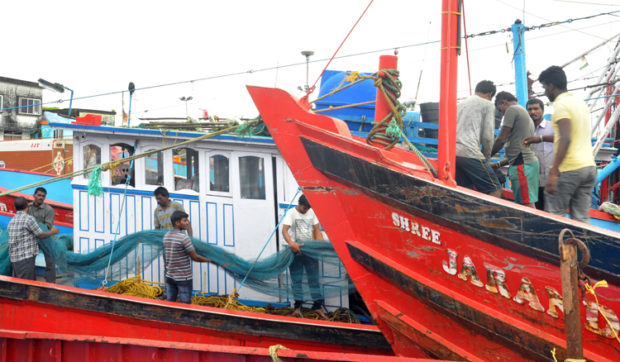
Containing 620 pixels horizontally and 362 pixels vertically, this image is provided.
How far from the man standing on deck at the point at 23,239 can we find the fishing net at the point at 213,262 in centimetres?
22

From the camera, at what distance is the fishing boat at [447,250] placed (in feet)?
8.80

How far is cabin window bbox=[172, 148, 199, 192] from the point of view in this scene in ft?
22.4

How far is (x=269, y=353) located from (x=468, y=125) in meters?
2.68

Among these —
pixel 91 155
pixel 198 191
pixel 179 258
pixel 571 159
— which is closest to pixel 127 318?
pixel 179 258

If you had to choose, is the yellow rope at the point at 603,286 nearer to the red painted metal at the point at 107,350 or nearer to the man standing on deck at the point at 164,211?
the red painted metal at the point at 107,350

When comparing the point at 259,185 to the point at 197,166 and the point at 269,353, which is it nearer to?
the point at 197,166

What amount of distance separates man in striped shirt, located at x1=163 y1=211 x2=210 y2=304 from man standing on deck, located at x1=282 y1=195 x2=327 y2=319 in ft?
3.57

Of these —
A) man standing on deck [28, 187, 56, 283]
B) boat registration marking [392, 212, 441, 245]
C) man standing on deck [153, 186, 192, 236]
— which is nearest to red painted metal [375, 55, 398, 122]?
boat registration marking [392, 212, 441, 245]

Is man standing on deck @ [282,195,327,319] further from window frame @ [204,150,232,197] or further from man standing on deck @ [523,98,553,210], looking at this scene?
man standing on deck @ [523,98,553,210]

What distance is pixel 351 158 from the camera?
3.87m

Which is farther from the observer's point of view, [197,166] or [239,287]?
[197,166]

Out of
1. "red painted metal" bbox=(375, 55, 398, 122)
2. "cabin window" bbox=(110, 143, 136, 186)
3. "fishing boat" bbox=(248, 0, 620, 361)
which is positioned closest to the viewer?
"fishing boat" bbox=(248, 0, 620, 361)

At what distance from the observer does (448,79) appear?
3674mm

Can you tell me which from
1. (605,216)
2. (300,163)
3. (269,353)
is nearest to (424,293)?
(269,353)
